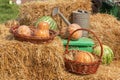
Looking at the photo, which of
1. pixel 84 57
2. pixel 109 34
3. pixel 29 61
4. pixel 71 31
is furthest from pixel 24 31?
pixel 109 34

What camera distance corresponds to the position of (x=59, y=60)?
491cm

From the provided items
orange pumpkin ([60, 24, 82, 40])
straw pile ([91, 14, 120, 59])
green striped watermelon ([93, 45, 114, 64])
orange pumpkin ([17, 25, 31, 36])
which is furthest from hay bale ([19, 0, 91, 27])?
orange pumpkin ([17, 25, 31, 36])

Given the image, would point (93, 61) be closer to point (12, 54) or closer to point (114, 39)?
point (12, 54)

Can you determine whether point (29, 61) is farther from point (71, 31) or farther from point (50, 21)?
point (50, 21)

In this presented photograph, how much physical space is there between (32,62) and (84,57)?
725mm

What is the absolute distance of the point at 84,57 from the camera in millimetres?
5031

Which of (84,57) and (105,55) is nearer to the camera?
(84,57)

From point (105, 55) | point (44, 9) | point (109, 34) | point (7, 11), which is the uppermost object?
point (44, 9)

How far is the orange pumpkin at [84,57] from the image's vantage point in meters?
5.01

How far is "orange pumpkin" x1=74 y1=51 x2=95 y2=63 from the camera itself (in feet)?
16.4

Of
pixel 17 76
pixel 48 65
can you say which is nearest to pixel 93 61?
pixel 48 65

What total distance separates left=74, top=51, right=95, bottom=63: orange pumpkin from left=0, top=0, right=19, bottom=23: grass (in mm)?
5149

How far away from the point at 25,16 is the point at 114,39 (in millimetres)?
1790

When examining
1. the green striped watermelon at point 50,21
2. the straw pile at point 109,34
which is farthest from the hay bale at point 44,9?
the straw pile at point 109,34
